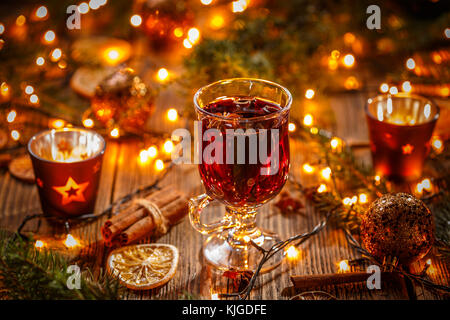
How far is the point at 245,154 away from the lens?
1176 millimetres

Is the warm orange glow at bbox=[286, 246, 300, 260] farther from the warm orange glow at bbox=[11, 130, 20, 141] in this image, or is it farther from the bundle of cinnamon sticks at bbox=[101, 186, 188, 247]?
the warm orange glow at bbox=[11, 130, 20, 141]

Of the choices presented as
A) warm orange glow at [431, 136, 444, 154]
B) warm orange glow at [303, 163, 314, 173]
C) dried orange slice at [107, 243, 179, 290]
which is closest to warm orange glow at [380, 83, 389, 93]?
warm orange glow at [431, 136, 444, 154]

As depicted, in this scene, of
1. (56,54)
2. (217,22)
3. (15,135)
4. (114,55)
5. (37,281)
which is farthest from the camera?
(217,22)

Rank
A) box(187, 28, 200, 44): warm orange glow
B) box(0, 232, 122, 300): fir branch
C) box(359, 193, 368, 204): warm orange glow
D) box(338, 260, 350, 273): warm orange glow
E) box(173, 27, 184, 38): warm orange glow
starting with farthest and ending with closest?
box(173, 27, 184, 38): warm orange glow → box(187, 28, 200, 44): warm orange glow → box(359, 193, 368, 204): warm orange glow → box(338, 260, 350, 273): warm orange glow → box(0, 232, 122, 300): fir branch

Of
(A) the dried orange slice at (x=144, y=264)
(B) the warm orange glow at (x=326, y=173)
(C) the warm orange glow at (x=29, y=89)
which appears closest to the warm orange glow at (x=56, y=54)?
(C) the warm orange glow at (x=29, y=89)

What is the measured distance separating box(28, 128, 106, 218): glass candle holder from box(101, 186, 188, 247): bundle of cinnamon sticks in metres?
0.12

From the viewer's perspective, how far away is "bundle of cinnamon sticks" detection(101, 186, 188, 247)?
4.57ft

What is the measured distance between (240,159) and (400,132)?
0.62 m

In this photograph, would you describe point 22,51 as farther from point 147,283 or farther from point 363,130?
point 363,130

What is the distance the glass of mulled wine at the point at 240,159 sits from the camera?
1.18 meters

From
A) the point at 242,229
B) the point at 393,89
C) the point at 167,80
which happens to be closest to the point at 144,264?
the point at 242,229

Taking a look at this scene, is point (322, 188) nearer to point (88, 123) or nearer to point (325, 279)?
point (325, 279)

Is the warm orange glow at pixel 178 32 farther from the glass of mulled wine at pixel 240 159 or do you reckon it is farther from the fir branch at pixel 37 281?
the fir branch at pixel 37 281
